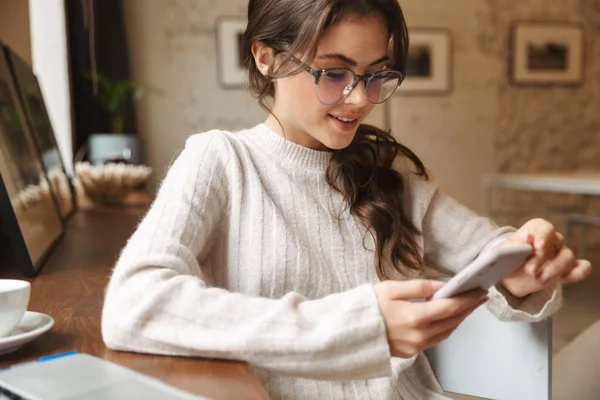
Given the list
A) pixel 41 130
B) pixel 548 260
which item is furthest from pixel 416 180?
pixel 41 130

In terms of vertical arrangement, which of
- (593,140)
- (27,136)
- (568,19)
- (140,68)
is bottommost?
(593,140)

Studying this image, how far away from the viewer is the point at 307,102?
1.02 meters

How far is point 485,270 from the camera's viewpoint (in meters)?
0.67

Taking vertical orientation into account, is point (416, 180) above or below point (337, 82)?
below

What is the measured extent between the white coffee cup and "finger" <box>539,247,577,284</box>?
710 millimetres

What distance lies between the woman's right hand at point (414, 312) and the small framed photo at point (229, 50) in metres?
4.06

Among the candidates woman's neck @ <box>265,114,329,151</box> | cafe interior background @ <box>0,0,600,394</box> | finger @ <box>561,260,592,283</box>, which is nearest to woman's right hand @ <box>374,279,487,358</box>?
finger @ <box>561,260,592,283</box>

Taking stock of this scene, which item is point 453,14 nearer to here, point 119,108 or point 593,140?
point 593,140

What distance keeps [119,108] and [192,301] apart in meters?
3.70

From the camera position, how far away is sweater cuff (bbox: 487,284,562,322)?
3.21ft

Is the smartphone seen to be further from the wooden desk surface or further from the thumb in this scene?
the wooden desk surface

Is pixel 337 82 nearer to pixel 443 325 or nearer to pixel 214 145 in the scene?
pixel 214 145

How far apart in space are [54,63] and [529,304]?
3.13 m

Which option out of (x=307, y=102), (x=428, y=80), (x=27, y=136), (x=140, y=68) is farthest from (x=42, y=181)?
(x=428, y=80)
